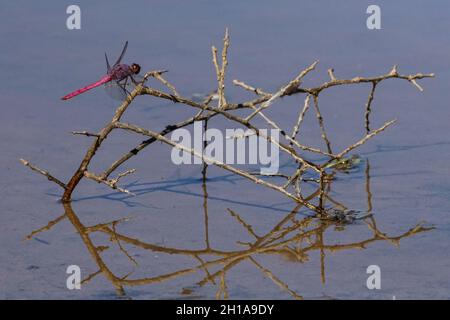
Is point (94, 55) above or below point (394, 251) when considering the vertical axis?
above

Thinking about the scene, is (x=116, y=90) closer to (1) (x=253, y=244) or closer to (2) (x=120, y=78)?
(2) (x=120, y=78)

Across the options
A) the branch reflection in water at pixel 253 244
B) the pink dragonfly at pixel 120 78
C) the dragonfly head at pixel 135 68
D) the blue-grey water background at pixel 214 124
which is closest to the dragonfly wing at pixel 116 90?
the pink dragonfly at pixel 120 78

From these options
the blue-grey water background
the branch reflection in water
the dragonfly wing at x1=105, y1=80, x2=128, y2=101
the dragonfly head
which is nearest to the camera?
the branch reflection in water

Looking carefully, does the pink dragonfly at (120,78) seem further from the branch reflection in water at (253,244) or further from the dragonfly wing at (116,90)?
the branch reflection in water at (253,244)

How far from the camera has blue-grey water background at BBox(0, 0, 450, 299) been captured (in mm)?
5074

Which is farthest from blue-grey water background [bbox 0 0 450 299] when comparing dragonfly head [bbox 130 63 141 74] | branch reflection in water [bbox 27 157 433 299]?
dragonfly head [bbox 130 63 141 74]

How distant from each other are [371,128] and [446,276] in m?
2.04

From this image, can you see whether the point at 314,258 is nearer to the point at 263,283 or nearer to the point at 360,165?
the point at 263,283

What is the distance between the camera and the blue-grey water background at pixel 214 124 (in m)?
5.07

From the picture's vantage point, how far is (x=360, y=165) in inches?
254

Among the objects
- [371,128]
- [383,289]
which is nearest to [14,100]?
[371,128]

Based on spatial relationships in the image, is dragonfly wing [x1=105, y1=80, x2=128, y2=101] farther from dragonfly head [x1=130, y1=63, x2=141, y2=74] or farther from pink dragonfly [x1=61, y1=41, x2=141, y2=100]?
dragonfly head [x1=130, y1=63, x2=141, y2=74]

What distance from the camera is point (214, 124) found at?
694 centimetres

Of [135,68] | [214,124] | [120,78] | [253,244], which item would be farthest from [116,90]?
[253,244]
